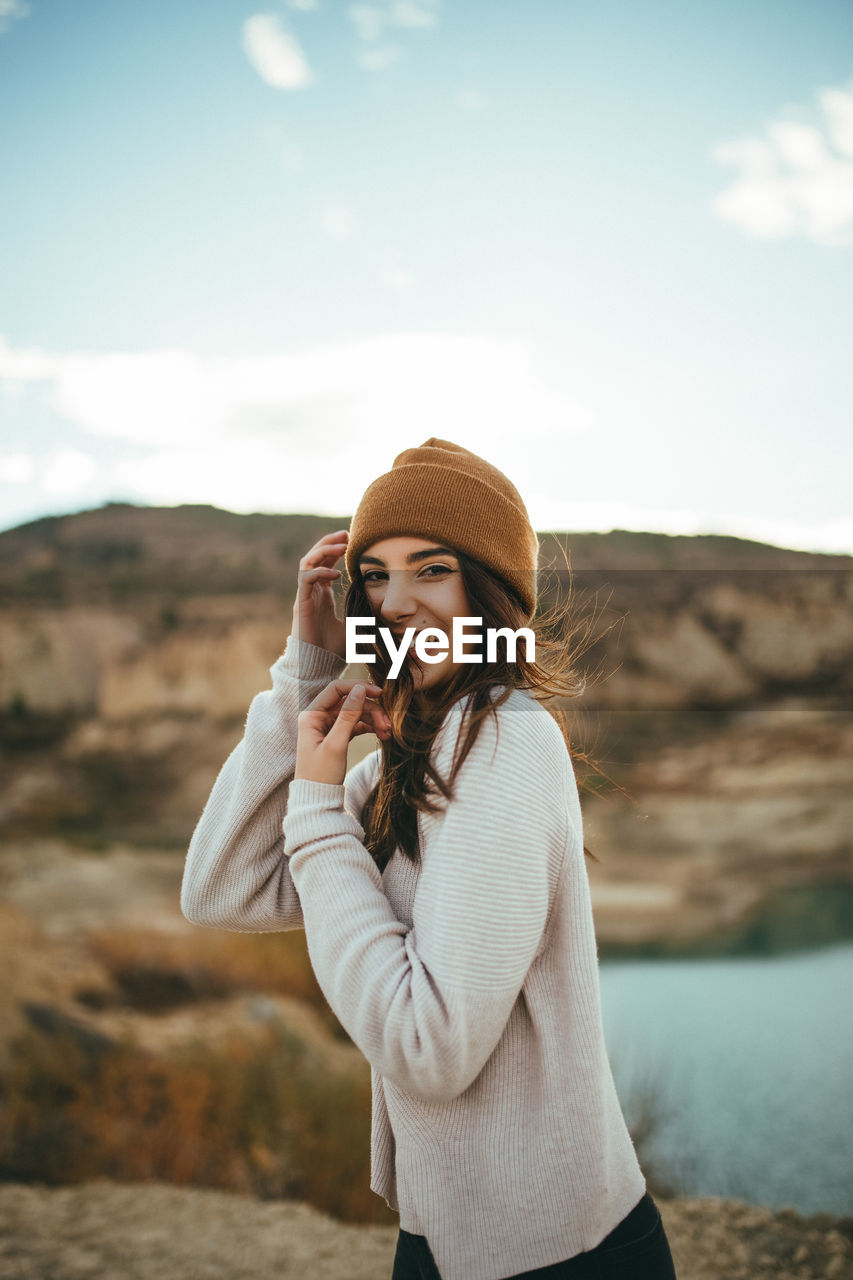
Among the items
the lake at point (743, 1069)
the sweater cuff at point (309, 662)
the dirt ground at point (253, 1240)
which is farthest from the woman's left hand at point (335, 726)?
the lake at point (743, 1069)

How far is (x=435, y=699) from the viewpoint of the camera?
1.34 metres

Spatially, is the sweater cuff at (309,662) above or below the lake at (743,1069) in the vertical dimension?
above

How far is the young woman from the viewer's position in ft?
3.29

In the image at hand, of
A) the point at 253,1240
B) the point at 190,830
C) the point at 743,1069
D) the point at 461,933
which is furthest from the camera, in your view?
the point at 190,830

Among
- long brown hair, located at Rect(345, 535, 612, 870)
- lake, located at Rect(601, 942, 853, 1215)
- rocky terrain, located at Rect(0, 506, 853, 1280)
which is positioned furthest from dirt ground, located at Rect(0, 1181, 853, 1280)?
long brown hair, located at Rect(345, 535, 612, 870)

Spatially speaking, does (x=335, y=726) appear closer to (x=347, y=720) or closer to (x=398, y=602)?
(x=347, y=720)

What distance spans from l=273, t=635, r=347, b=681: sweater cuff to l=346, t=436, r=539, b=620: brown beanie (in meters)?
0.15

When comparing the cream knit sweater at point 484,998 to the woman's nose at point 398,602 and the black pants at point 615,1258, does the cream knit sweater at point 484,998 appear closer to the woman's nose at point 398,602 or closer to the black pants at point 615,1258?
the black pants at point 615,1258

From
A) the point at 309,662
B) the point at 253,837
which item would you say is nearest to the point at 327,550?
the point at 309,662

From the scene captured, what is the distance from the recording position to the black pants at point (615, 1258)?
111 cm

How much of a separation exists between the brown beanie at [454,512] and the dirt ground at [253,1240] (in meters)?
2.64

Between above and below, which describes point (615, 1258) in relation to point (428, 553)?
below

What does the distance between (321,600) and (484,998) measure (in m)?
0.84

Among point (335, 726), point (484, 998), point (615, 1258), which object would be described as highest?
point (335, 726)
